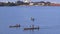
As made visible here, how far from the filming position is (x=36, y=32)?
1375cm

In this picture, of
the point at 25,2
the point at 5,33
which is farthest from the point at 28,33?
the point at 25,2

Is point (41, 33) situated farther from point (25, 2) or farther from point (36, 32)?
point (25, 2)

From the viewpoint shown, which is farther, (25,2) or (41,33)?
(25,2)

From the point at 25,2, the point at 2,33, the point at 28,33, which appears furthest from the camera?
the point at 25,2

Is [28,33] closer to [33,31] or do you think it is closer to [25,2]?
[33,31]

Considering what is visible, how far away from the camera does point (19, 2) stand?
2812 centimetres

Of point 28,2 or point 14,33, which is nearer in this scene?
point 14,33

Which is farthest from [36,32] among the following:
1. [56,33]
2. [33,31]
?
[56,33]

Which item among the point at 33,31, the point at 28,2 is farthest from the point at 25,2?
the point at 33,31

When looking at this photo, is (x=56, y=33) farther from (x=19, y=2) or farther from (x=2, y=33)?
(x=19, y=2)

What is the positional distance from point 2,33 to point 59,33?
2483 millimetres

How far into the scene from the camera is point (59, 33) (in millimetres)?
13039

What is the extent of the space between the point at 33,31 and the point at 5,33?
159 cm

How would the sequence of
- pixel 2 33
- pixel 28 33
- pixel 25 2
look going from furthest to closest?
pixel 25 2
pixel 28 33
pixel 2 33
